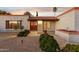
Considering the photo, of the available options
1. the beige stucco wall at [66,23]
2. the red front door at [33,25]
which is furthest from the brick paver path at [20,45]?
the beige stucco wall at [66,23]

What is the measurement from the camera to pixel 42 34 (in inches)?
160

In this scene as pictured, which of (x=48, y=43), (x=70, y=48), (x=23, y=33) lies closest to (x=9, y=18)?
(x=23, y=33)

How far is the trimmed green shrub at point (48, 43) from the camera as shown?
4.01 m

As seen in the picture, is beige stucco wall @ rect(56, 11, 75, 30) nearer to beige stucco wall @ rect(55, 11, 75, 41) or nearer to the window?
beige stucco wall @ rect(55, 11, 75, 41)

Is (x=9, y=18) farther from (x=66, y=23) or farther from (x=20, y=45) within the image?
(x=66, y=23)

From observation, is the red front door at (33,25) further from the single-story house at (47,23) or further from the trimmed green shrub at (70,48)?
the trimmed green shrub at (70,48)

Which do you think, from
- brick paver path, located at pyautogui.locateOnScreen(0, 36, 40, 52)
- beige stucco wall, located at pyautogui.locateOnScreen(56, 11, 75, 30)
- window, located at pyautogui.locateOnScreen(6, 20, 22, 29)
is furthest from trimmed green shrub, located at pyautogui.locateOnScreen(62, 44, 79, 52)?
window, located at pyautogui.locateOnScreen(6, 20, 22, 29)

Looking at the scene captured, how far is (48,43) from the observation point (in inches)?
159
